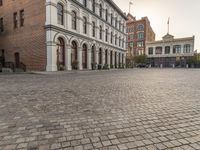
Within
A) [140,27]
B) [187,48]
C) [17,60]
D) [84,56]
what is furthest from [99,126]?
[140,27]

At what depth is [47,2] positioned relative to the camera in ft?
49.9

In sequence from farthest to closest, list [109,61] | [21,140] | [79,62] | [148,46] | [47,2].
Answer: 1. [148,46]
2. [109,61]
3. [79,62]
4. [47,2]
5. [21,140]

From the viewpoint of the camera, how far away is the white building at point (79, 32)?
51.5 ft

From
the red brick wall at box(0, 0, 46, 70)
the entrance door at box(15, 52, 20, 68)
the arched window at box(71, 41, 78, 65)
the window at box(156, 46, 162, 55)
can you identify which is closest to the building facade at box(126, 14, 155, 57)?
the window at box(156, 46, 162, 55)

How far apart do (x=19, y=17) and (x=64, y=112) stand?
19962 mm

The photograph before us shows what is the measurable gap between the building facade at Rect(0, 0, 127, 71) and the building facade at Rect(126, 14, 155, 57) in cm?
3539

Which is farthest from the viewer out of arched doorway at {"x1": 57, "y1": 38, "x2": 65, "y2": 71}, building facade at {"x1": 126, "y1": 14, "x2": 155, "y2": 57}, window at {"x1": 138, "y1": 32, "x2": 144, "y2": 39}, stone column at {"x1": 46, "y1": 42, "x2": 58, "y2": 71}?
window at {"x1": 138, "y1": 32, "x2": 144, "y2": 39}

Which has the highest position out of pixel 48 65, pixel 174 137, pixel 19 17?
pixel 19 17

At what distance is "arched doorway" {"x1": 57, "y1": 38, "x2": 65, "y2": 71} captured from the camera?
17.2 meters

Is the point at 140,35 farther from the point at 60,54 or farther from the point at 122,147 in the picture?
the point at 122,147

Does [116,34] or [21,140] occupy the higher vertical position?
[116,34]

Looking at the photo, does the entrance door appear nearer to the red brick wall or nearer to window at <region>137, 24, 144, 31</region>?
the red brick wall

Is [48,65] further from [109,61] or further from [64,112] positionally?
[109,61]

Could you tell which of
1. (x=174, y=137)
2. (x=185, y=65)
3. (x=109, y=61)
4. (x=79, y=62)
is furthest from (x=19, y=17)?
(x=185, y=65)
